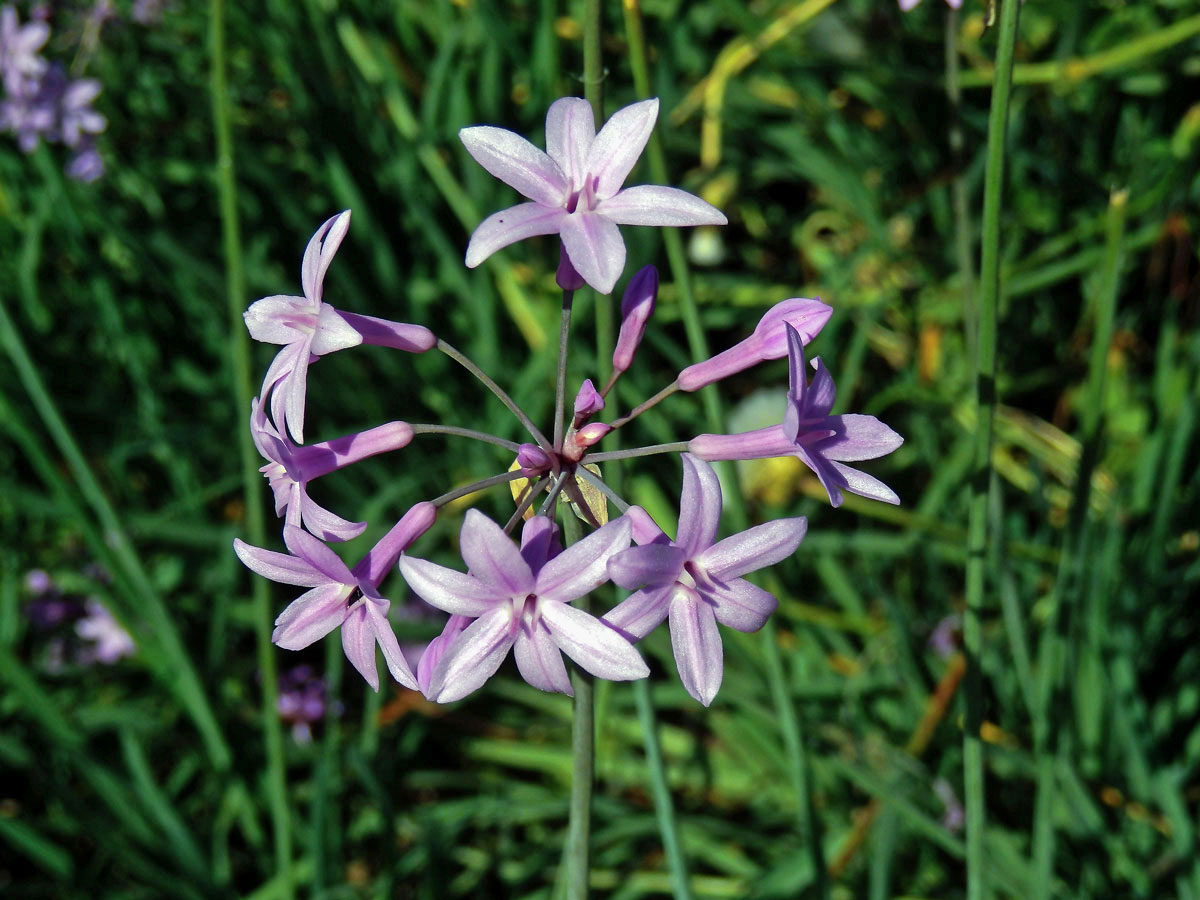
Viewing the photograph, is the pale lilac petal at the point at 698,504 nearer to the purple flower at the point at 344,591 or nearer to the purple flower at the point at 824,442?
the purple flower at the point at 824,442

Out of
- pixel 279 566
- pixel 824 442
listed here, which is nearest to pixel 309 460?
pixel 279 566

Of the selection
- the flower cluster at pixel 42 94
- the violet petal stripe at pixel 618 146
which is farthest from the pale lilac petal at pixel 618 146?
the flower cluster at pixel 42 94

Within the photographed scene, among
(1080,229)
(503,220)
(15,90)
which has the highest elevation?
(15,90)

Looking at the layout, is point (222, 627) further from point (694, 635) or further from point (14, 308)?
point (694, 635)

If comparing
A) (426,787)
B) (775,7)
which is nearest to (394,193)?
(775,7)

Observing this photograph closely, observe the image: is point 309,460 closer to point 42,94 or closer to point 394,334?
point 394,334

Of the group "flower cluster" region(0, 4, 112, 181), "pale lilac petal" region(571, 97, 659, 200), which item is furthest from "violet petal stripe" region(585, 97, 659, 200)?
"flower cluster" region(0, 4, 112, 181)
